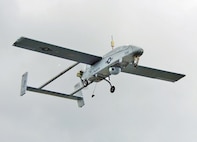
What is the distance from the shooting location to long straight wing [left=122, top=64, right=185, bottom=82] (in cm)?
7244

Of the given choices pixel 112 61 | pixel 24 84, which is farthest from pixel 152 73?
pixel 24 84

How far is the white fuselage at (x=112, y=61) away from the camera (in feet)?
213

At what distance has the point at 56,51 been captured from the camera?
69250 mm

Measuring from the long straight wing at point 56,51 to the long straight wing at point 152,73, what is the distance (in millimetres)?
4121

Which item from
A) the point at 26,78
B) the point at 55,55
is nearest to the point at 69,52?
the point at 55,55

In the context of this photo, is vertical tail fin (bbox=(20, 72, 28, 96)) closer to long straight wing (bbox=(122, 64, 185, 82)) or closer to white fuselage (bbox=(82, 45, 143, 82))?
white fuselage (bbox=(82, 45, 143, 82))

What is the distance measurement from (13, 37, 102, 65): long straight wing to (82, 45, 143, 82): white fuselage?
77cm

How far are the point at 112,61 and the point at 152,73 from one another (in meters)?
8.41

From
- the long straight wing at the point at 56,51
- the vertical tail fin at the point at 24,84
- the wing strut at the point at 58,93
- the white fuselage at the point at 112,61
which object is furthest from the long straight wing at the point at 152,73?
the vertical tail fin at the point at 24,84

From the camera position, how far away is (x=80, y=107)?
2953 inches

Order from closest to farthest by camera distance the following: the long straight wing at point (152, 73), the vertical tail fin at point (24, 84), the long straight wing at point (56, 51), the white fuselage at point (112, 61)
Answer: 1. the white fuselage at point (112, 61)
2. the long straight wing at point (56, 51)
3. the vertical tail fin at point (24, 84)
4. the long straight wing at point (152, 73)

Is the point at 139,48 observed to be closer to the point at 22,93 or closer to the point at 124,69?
the point at 124,69

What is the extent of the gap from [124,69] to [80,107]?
636 cm

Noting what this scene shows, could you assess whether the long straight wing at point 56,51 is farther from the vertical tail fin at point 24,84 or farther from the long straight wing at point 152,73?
the vertical tail fin at point 24,84
